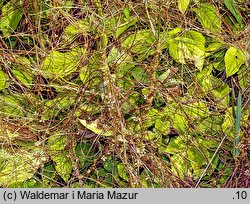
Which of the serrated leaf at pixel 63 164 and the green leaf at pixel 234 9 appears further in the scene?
the green leaf at pixel 234 9

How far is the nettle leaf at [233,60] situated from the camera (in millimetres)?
1799

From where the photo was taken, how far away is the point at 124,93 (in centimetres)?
179

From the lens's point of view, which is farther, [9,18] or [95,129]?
[9,18]

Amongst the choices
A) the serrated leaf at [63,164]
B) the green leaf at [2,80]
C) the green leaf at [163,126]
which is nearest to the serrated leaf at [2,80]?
the green leaf at [2,80]

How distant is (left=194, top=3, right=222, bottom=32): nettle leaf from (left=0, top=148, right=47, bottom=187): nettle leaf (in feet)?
2.10

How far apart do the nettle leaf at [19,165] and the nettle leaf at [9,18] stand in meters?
0.38

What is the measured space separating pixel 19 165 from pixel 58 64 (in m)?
0.32

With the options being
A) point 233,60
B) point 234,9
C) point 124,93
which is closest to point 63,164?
point 124,93

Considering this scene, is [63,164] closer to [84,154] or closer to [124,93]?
[84,154]

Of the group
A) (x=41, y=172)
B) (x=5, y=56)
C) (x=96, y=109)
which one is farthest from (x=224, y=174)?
(x=5, y=56)

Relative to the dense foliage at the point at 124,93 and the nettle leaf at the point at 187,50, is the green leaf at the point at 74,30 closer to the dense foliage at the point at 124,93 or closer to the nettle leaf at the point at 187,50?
the dense foliage at the point at 124,93

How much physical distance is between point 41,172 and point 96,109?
0.80 feet

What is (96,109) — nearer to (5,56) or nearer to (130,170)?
(130,170)

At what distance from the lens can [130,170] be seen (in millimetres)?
1716
